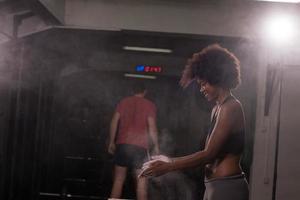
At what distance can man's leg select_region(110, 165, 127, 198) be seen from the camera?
216cm

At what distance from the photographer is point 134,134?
2.13 m

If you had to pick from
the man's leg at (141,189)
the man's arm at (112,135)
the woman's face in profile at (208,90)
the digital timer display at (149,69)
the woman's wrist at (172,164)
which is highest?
the digital timer display at (149,69)

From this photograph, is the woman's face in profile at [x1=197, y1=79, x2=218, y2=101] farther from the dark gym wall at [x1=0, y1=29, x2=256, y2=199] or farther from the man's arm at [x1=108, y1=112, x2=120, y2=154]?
the man's arm at [x1=108, y1=112, x2=120, y2=154]

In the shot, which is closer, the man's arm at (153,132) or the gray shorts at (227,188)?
the gray shorts at (227,188)

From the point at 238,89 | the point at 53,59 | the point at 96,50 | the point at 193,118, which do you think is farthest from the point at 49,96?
the point at 238,89

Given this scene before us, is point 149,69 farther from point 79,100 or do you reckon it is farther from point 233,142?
point 233,142

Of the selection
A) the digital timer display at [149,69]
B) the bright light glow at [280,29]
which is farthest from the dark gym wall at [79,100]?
the bright light glow at [280,29]

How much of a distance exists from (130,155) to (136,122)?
16cm

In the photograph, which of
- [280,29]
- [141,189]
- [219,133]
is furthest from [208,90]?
[141,189]

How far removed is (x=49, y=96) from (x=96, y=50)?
0.33 meters

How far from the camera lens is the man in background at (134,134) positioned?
2.14 m

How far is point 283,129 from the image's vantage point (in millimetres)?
2111

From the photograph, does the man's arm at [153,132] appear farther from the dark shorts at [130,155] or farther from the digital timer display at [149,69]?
the digital timer display at [149,69]

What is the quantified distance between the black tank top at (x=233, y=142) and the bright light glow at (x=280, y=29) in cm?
36
